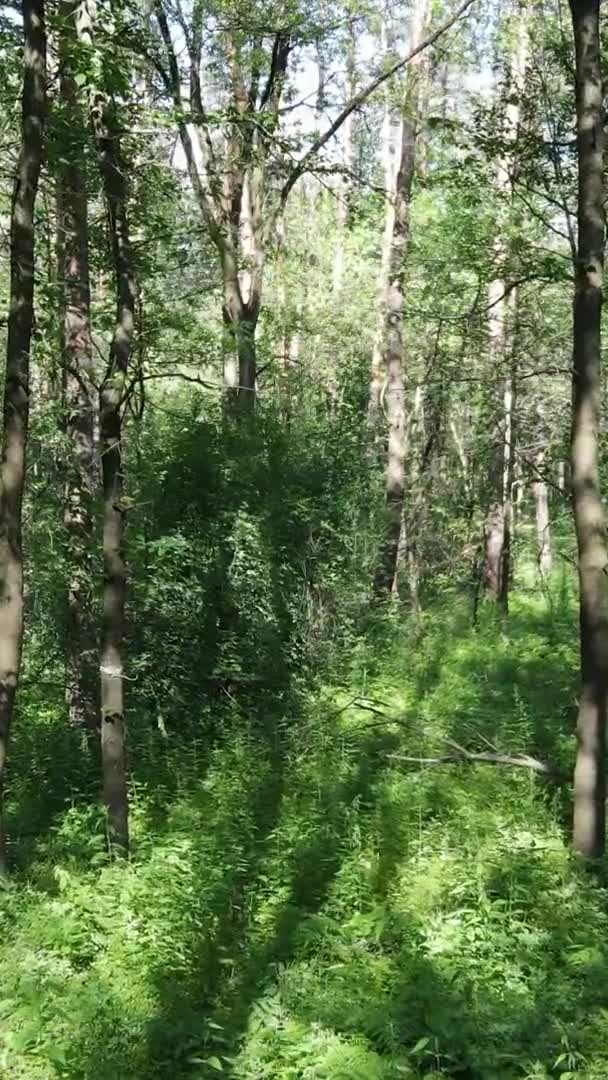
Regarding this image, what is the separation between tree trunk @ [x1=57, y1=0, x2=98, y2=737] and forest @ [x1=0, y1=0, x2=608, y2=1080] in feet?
0.14

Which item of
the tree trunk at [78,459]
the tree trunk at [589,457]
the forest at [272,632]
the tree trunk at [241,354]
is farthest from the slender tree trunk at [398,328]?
the tree trunk at [589,457]

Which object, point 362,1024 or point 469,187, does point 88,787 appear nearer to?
point 362,1024

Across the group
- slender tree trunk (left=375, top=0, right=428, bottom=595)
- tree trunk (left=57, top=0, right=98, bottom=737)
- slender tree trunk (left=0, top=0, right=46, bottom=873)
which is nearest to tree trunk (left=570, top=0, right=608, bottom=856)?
slender tree trunk (left=0, top=0, right=46, bottom=873)

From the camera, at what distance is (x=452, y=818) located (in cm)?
755

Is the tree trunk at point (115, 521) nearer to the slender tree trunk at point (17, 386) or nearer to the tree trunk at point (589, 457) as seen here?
the slender tree trunk at point (17, 386)

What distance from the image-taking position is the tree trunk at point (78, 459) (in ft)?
31.1

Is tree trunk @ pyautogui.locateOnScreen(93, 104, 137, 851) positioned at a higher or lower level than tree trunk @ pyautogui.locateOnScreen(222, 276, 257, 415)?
lower

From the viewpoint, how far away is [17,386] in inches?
263

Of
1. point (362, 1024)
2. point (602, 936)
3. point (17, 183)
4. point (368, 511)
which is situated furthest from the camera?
point (368, 511)

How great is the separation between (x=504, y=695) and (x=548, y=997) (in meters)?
5.54

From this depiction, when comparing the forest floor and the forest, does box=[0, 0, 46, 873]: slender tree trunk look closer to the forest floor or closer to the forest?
the forest

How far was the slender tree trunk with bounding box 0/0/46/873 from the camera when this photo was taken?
6586mm

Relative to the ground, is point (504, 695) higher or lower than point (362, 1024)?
higher

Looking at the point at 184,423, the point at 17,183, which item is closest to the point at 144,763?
the point at 184,423
